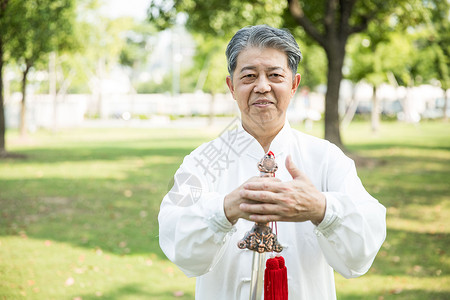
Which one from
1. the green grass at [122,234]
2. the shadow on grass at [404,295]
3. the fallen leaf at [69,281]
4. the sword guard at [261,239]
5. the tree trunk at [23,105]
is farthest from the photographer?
the tree trunk at [23,105]

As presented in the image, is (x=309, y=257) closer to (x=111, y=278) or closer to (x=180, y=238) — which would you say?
(x=180, y=238)

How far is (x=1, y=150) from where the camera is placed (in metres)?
18.4

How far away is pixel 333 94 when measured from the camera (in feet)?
52.3

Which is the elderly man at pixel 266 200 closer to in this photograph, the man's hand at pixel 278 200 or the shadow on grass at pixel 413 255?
the man's hand at pixel 278 200

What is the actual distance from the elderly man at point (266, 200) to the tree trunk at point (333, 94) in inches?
555

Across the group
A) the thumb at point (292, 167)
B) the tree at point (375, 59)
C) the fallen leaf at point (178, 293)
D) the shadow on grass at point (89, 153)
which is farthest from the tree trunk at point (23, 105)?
the thumb at point (292, 167)

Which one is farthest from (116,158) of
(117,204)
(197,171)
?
(197,171)

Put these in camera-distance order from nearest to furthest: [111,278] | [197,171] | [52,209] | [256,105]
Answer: [256,105] → [197,171] → [111,278] → [52,209]

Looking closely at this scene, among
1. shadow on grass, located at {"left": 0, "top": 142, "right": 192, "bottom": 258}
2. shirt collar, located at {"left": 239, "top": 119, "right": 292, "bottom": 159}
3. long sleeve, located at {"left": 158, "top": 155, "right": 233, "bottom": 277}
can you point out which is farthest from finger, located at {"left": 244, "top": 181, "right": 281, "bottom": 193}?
shadow on grass, located at {"left": 0, "top": 142, "right": 192, "bottom": 258}

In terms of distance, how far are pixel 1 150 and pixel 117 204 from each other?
402 inches

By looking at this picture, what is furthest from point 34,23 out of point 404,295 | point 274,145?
point 274,145

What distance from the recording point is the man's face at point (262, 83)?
197 cm

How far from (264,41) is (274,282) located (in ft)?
3.11

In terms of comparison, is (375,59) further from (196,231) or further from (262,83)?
(196,231)
